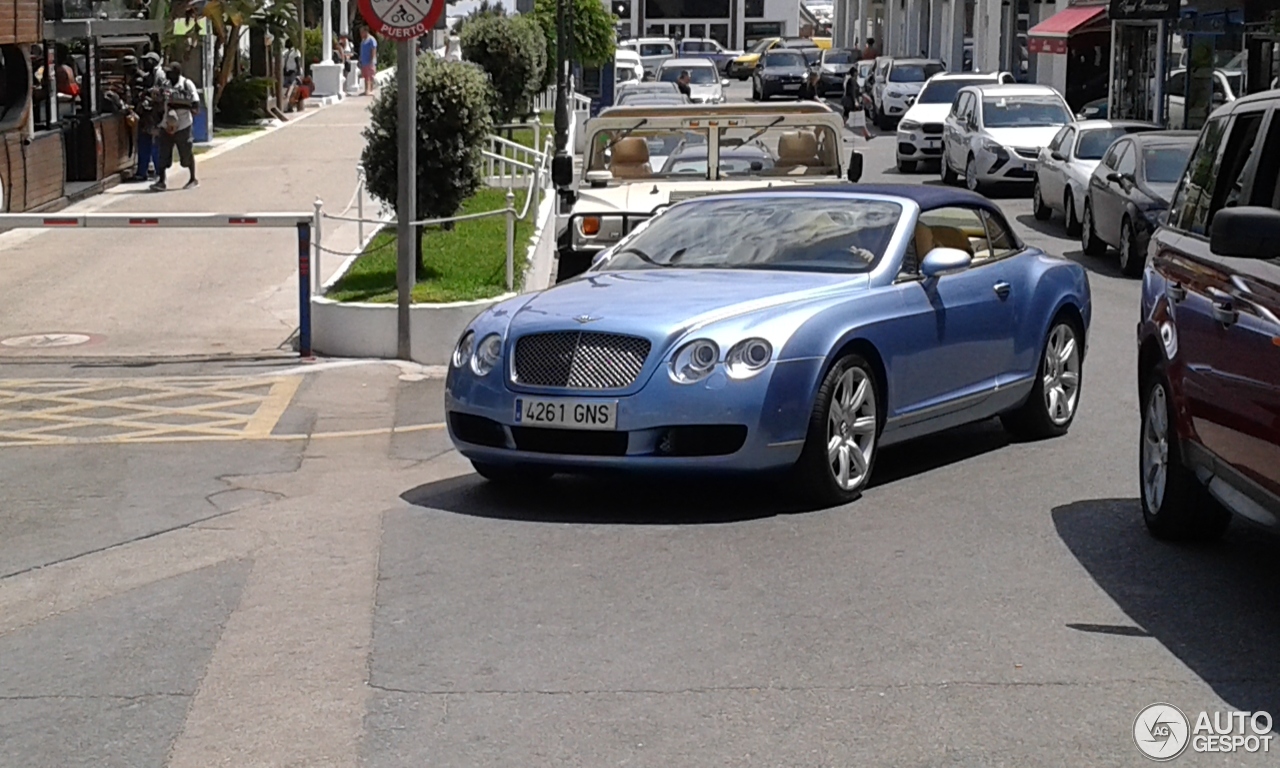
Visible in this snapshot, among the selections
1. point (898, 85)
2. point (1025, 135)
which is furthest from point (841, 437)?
point (898, 85)

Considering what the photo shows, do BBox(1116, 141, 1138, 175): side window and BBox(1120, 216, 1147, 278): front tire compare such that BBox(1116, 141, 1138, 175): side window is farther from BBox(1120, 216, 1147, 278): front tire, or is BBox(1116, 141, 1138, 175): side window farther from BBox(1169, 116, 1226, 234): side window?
BBox(1169, 116, 1226, 234): side window

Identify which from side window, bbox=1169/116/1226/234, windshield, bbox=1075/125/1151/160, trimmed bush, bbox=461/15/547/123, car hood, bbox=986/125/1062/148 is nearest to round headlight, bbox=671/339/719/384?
side window, bbox=1169/116/1226/234

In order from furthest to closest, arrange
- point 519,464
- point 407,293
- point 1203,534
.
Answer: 1. point 407,293
2. point 519,464
3. point 1203,534

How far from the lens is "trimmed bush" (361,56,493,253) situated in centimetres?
1562

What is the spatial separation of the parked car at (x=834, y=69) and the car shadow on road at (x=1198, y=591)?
54.1 m

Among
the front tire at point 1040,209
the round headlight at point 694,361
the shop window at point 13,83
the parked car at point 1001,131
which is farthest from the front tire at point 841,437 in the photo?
the parked car at point 1001,131

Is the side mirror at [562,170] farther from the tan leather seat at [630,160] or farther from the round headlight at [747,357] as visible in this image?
the round headlight at [747,357]

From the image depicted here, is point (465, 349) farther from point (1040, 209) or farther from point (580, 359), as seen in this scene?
point (1040, 209)

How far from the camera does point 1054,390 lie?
35.6 feet

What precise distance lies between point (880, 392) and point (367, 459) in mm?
3085

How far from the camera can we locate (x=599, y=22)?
158 feet

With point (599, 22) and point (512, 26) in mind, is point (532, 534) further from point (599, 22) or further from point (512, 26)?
point (599, 22)

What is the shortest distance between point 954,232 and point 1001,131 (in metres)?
19.9

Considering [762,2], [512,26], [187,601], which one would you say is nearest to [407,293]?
[187,601]
